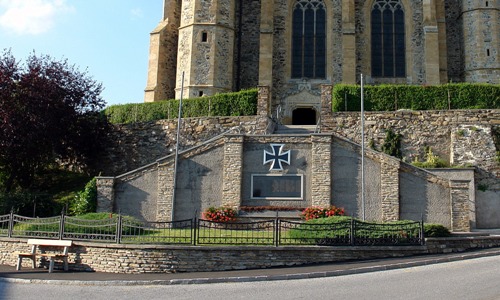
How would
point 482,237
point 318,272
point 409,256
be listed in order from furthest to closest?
point 482,237 < point 409,256 < point 318,272

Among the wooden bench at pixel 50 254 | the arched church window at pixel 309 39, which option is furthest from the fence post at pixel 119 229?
the arched church window at pixel 309 39

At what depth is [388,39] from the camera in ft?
110

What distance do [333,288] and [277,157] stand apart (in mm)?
9748

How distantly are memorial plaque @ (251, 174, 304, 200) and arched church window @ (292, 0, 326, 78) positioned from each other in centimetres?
1437

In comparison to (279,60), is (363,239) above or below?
below

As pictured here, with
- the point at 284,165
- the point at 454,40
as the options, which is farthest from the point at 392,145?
the point at 454,40

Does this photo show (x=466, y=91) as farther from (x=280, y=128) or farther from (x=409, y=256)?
(x=409, y=256)

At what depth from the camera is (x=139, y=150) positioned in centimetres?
2745

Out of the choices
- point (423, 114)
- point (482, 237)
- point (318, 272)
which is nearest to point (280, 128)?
point (423, 114)

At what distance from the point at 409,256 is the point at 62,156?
18.7 meters

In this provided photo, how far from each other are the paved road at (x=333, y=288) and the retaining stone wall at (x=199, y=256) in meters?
1.52

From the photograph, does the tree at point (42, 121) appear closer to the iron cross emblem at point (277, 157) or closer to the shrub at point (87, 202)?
the shrub at point (87, 202)

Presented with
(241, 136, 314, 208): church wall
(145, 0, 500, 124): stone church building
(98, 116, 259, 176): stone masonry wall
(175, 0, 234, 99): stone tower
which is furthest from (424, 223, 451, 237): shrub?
(175, 0, 234, 99): stone tower

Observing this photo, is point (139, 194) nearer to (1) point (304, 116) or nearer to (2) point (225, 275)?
(2) point (225, 275)
